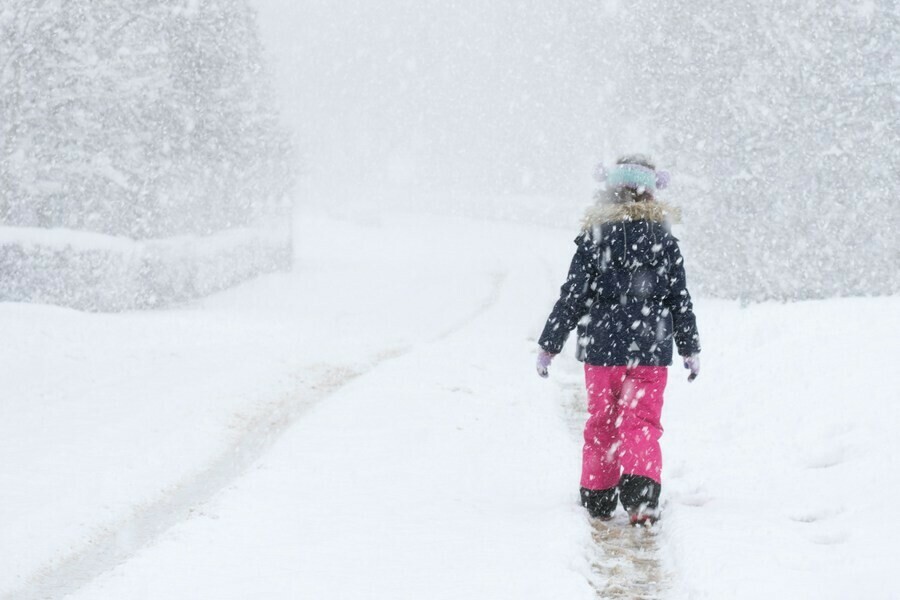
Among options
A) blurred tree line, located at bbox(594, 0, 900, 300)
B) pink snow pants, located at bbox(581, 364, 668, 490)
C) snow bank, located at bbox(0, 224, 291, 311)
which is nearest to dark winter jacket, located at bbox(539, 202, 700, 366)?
pink snow pants, located at bbox(581, 364, 668, 490)

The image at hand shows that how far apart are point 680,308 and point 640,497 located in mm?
1201

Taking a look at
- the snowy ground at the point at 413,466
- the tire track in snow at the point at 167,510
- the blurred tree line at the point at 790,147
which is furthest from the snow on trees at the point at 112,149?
the blurred tree line at the point at 790,147

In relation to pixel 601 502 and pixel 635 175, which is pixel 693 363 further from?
pixel 635 175

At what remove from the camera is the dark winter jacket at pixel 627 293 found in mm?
6113

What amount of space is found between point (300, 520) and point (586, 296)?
2.27 meters

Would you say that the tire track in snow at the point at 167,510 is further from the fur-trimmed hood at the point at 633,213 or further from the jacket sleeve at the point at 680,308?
the jacket sleeve at the point at 680,308

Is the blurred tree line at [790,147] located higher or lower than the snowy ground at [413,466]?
higher

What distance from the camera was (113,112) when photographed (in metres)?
20.5

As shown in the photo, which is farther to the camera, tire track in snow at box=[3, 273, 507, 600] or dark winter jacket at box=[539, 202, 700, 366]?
dark winter jacket at box=[539, 202, 700, 366]

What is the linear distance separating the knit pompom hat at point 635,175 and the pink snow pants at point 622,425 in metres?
1.13

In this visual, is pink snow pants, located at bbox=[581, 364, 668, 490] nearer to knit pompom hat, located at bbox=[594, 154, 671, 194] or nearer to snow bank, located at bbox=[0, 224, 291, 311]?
knit pompom hat, located at bbox=[594, 154, 671, 194]

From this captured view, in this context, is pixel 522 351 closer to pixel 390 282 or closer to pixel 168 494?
pixel 168 494

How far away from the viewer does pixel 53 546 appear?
6.15 metres

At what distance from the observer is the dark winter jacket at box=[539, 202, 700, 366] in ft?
20.1
